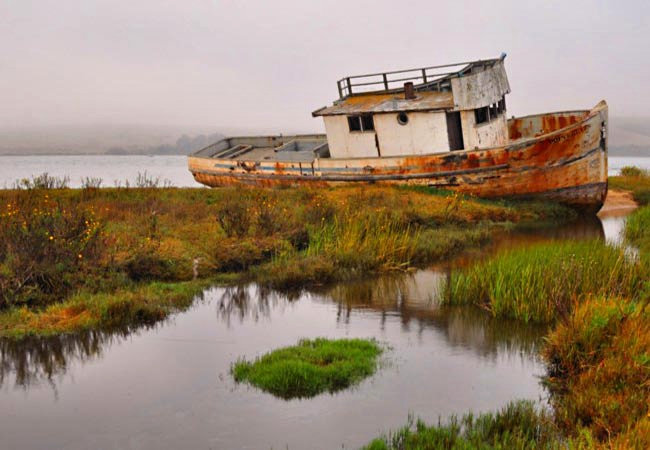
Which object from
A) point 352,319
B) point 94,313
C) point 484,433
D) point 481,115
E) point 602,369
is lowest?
point 484,433

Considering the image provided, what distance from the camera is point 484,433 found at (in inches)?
236

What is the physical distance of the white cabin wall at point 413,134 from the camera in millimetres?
20281

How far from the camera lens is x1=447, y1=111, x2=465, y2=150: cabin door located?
66.9 ft

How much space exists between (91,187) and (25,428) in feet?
40.7

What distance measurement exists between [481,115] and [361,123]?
13.1ft

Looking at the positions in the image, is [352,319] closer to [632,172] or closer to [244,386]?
[244,386]

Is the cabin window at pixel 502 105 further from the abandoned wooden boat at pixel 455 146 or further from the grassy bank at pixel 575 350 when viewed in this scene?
the grassy bank at pixel 575 350

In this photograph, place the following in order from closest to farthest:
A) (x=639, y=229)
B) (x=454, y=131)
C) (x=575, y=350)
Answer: (x=575, y=350), (x=639, y=229), (x=454, y=131)

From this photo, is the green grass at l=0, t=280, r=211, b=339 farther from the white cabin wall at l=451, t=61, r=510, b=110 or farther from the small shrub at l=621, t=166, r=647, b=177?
the small shrub at l=621, t=166, r=647, b=177

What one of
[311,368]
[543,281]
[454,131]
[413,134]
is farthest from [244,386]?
[454,131]

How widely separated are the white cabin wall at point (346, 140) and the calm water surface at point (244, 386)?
11228 millimetres

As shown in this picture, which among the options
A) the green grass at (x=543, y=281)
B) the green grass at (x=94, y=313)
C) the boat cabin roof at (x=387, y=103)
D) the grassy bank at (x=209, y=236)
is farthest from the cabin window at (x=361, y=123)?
the green grass at (x=94, y=313)

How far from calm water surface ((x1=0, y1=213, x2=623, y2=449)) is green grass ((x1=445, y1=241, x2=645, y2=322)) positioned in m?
0.35

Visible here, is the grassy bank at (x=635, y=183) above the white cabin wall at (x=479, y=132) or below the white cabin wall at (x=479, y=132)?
below
